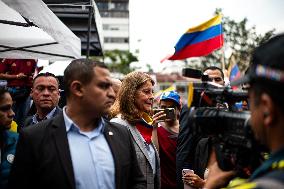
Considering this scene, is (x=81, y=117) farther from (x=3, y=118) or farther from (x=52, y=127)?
(x=3, y=118)

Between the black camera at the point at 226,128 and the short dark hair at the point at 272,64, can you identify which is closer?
the short dark hair at the point at 272,64

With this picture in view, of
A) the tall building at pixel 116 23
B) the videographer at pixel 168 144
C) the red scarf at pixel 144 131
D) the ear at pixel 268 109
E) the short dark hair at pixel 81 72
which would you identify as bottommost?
the videographer at pixel 168 144

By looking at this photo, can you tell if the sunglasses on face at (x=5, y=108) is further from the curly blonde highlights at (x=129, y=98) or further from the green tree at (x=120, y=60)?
the green tree at (x=120, y=60)

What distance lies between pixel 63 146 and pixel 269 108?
1.44m

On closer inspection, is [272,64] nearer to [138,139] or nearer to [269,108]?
[269,108]

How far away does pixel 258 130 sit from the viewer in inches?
64.9

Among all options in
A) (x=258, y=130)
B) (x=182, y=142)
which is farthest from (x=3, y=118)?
(x=258, y=130)

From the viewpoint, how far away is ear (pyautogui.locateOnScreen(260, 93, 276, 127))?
1550 mm

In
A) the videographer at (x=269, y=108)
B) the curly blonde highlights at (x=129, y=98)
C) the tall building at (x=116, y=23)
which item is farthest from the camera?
the tall building at (x=116, y=23)

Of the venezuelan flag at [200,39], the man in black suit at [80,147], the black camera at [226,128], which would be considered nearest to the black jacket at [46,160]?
the man in black suit at [80,147]

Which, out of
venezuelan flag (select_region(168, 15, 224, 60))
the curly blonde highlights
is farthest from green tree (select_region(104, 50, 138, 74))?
the curly blonde highlights

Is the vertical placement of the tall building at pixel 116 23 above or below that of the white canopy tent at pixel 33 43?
above

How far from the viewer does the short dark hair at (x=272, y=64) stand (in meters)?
1.49

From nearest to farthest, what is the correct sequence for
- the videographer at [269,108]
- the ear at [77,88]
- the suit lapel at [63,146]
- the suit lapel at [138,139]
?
the videographer at [269,108] < the suit lapel at [63,146] < the ear at [77,88] < the suit lapel at [138,139]
